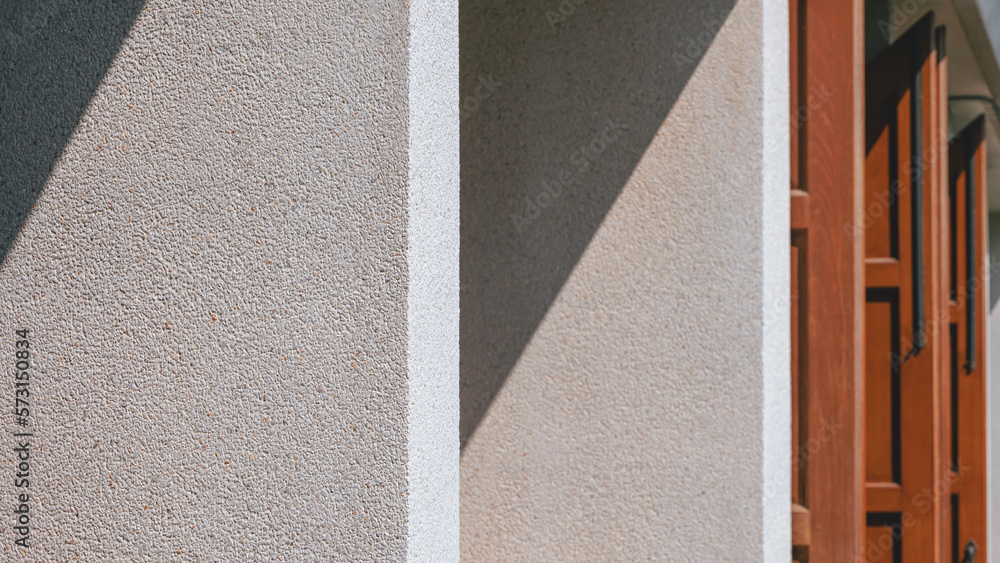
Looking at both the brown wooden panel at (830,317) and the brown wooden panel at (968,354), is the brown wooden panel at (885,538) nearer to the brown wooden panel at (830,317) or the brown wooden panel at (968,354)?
the brown wooden panel at (830,317)

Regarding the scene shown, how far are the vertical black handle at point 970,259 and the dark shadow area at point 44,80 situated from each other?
17.3 ft

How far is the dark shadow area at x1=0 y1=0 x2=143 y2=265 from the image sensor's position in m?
1.02

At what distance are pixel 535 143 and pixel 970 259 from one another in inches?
162

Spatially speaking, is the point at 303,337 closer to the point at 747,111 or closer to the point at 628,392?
the point at 628,392

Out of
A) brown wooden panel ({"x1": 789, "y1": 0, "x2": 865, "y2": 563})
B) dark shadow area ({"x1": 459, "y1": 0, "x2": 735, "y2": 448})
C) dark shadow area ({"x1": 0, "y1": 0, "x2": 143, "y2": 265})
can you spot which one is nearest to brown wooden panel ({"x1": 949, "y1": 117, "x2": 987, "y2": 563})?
brown wooden panel ({"x1": 789, "y1": 0, "x2": 865, "y2": 563})

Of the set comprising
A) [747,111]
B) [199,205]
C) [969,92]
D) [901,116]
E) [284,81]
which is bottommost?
[199,205]

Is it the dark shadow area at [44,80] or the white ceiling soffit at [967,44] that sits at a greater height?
the white ceiling soffit at [967,44]

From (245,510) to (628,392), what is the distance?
4.12 ft

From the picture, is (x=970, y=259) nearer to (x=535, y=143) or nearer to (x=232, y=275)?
(x=535, y=143)

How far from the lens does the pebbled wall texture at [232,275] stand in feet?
3.08

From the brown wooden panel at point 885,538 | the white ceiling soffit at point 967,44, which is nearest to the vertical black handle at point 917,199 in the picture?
the white ceiling soffit at point 967,44

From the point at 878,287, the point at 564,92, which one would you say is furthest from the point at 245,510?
the point at 878,287

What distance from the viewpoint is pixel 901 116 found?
144 inches

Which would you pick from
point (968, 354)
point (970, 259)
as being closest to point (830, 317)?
point (970, 259)
